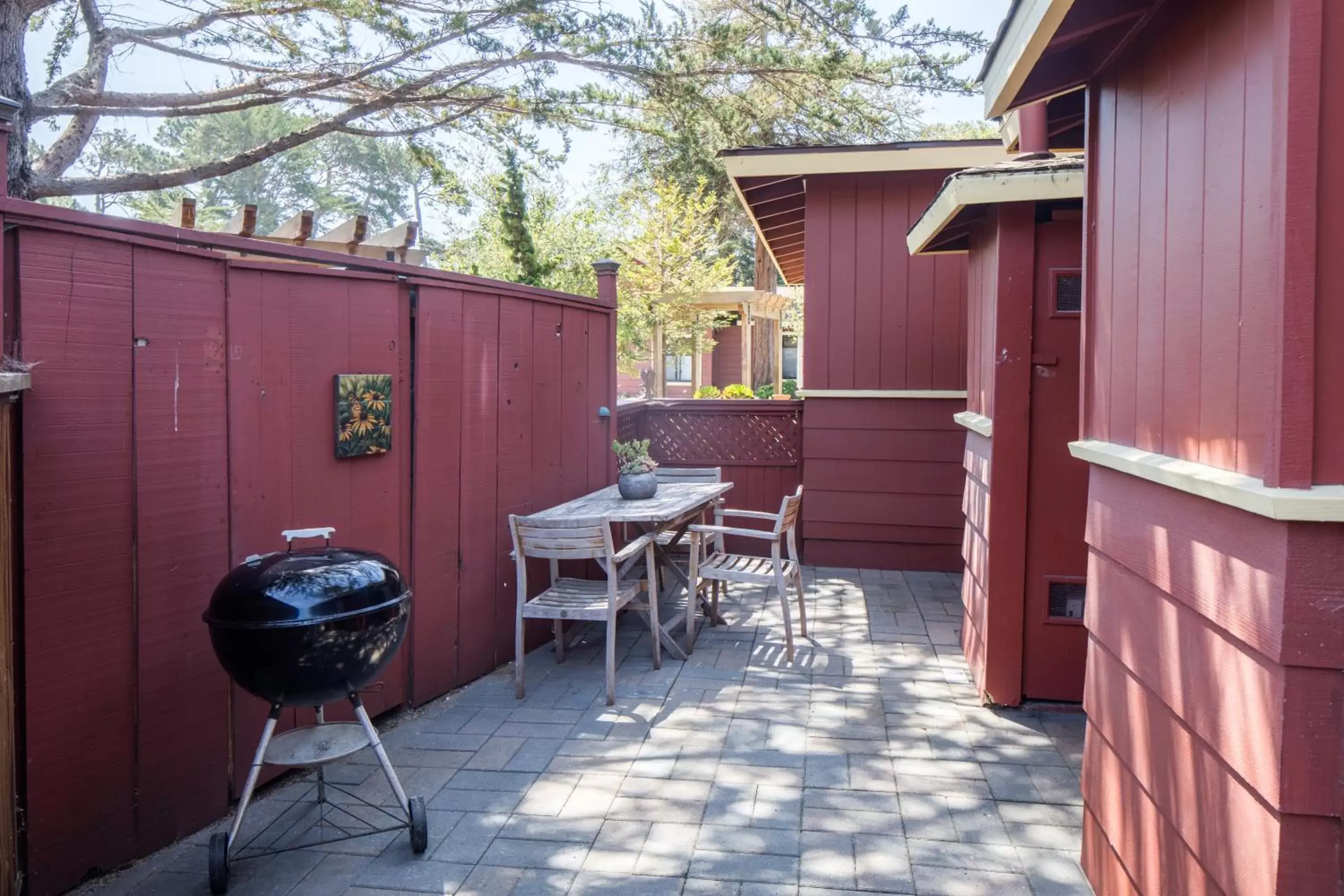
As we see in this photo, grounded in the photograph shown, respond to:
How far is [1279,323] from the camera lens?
1.45 meters

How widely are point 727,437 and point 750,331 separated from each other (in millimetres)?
11037

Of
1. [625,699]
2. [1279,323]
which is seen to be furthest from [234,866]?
[1279,323]

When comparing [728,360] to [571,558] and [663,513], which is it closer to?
[663,513]

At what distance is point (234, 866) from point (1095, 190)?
3177 mm

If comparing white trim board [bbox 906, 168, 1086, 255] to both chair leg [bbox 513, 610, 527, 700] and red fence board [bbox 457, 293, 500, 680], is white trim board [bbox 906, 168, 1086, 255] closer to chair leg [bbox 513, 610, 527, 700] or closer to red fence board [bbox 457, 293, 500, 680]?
red fence board [bbox 457, 293, 500, 680]

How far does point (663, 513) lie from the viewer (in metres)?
4.30

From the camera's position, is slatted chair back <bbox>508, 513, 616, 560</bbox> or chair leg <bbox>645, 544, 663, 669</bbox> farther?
chair leg <bbox>645, 544, 663, 669</bbox>

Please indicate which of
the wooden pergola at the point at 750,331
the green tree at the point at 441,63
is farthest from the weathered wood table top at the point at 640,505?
the wooden pergola at the point at 750,331

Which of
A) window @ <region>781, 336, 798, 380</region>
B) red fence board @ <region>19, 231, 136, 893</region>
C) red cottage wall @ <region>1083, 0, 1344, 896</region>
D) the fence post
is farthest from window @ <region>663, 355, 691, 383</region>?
red cottage wall @ <region>1083, 0, 1344, 896</region>

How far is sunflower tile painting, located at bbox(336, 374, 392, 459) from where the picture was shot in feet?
11.0

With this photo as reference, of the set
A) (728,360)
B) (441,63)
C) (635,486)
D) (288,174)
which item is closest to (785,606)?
(635,486)

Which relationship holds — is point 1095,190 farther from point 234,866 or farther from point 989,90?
point 234,866

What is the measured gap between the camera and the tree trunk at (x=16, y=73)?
16.8ft

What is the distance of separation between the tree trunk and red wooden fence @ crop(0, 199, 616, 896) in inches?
125
